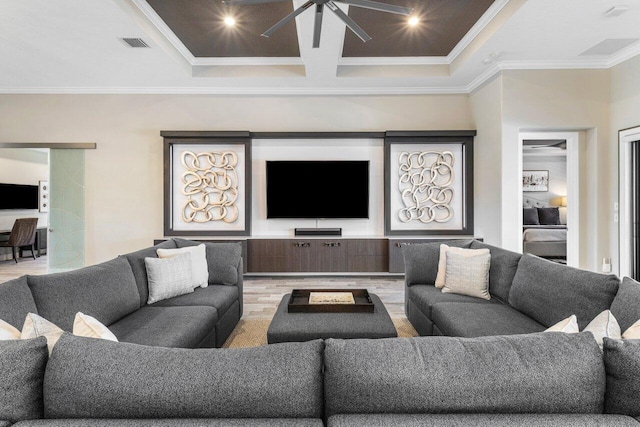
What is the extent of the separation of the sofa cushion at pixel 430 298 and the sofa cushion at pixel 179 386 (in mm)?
2004

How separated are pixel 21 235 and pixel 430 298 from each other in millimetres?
7715

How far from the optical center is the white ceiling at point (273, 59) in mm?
3119

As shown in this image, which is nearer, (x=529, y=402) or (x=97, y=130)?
(x=529, y=402)

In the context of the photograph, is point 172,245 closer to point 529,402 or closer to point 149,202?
point 149,202

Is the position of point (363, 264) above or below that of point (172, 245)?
below

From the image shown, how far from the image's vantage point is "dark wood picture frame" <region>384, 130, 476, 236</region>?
493cm

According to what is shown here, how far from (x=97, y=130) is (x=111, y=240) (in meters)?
1.65

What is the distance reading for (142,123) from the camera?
5113mm

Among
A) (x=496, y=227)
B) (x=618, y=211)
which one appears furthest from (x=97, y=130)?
(x=618, y=211)

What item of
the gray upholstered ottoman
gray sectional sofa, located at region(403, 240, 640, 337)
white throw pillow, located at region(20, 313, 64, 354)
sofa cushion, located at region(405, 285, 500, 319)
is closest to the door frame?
gray sectional sofa, located at region(403, 240, 640, 337)

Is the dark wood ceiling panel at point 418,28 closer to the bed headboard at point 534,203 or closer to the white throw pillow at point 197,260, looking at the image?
the white throw pillow at point 197,260

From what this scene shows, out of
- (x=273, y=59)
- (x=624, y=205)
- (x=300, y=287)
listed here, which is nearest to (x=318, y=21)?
(x=273, y=59)

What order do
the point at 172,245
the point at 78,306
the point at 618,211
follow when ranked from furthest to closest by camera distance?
the point at 618,211 < the point at 172,245 < the point at 78,306

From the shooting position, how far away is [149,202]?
515 cm
